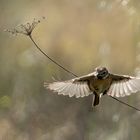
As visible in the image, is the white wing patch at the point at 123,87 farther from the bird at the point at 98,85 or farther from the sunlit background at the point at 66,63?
the sunlit background at the point at 66,63

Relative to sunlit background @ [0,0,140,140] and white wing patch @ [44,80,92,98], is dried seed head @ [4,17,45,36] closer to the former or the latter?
sunlit background @ [0,0,140,140]

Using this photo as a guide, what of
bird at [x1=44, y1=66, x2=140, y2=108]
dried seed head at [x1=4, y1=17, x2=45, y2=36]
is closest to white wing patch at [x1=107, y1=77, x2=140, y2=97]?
bird at [x1=44, y1=66, x2=140, y2=108]

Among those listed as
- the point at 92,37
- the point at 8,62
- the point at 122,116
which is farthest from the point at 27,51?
the point at 122,116

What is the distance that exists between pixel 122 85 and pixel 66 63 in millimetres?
540

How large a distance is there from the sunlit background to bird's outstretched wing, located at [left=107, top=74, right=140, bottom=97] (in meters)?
0.41

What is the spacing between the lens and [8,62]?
280 centimetres

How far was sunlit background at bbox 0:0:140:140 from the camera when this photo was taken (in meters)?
2.68

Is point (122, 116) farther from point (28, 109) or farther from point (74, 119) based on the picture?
point (28, 109)

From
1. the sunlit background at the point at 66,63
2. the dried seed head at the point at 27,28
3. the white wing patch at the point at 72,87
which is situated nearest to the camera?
the dried seed head at the point at 27,28

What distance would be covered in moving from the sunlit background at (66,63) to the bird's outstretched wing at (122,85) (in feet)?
1.35

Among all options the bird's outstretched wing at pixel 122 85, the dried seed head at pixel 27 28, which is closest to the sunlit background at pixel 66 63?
the dried seed head at pixel 27 28

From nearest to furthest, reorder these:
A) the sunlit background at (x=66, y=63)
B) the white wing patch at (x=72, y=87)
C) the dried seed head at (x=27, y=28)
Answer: the dried seed head at (x=27, y=28) < the white wing patch at (x=72, y=87) < the sunlit background at (x=66, y=63)

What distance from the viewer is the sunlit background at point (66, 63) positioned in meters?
2.68

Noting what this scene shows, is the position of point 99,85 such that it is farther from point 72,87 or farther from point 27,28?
point 27,28
